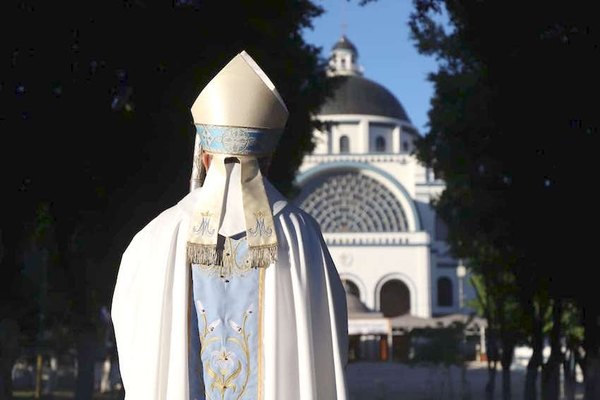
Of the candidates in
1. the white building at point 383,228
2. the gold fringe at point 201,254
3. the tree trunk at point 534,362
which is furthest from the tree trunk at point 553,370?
the white building at point 383,228

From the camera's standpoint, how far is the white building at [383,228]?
75875 mm

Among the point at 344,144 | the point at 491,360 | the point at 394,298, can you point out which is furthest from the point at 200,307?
the point at 344,144

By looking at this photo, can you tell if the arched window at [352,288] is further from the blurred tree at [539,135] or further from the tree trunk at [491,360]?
the blurred tree at [539,135]

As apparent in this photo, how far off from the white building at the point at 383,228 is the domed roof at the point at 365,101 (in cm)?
333

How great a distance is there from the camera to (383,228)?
255 feet

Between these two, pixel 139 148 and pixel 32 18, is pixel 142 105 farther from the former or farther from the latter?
pixel 32 18

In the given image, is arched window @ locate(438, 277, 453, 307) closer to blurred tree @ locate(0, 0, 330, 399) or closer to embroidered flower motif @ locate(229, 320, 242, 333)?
blurred tree @ locate(0, 0, 330, 399)

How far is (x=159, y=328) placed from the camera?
4.91 meters

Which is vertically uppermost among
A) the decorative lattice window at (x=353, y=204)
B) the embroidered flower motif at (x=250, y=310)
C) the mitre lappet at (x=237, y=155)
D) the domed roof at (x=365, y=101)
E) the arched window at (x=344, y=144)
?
the domed roof at (x=365, y=101)

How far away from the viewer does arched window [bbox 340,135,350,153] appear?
8462 cm

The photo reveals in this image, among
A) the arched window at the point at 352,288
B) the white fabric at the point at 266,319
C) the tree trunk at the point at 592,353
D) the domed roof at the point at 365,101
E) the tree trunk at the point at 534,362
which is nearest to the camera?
the white fabric at the point at 266,319

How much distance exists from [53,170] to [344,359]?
395 inches

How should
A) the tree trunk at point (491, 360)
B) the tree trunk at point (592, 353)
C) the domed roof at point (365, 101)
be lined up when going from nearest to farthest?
the tree trunk at point (592, 353), the tree trunk at point (491, 360), the domed roof at point (365, 101)

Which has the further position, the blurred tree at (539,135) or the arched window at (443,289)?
the arched window at (443,289)
